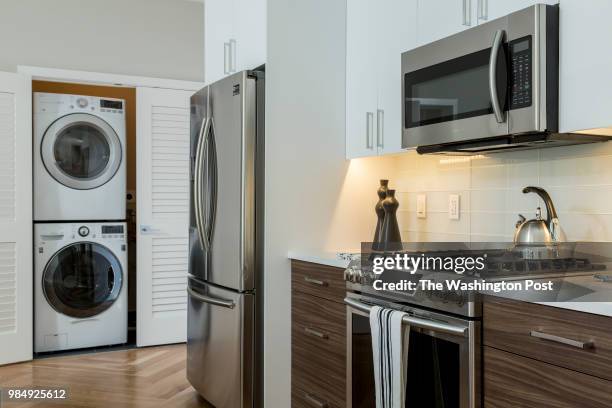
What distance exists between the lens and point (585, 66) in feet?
6.07

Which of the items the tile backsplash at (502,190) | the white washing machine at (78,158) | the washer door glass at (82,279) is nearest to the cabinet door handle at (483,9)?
the tile backsplash at (502,190)

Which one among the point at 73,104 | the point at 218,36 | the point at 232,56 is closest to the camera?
the point at 232,56

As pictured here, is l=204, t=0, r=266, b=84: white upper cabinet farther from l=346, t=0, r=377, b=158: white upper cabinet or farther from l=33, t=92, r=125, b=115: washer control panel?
l=33, t=92, r=125, b=115: washer control panel

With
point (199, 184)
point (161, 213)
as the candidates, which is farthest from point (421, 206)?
point (161, 213)

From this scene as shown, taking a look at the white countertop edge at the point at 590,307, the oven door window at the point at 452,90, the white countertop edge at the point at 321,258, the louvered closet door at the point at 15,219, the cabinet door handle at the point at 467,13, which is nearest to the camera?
the white countertop edge at the point at 590,307

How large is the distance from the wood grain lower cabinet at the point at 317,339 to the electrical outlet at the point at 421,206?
65cm

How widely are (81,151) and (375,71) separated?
8.95 feet

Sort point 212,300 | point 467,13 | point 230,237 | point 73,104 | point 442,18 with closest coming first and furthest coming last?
1. point 467,13
2. point 442,18
3. point 230,237
4. point 212,300
5. point 73,104

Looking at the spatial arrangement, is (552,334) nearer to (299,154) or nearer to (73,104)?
(299,154)

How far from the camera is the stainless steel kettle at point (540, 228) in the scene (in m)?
2.15

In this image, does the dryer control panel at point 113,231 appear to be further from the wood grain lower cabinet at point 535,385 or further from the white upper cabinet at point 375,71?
the wood grain lower cabinet at point 535,385

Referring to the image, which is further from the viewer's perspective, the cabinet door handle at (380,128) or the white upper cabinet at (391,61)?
the cabinet door handle at (380,128)

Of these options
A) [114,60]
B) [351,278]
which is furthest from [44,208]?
[351,278]

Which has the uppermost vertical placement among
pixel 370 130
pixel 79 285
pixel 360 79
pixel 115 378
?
pixel 360 79
